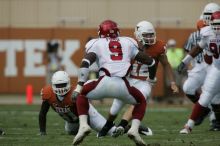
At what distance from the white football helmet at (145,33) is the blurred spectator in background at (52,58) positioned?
10.1m

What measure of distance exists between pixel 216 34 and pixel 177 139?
1.64 m

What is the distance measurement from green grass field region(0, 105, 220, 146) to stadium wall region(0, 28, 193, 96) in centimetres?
538

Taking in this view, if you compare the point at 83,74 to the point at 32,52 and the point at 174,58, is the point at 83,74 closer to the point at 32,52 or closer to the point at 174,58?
the point at 174,58

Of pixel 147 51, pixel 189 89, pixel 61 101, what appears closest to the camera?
pixel 61 101

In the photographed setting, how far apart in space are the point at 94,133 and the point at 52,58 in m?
9.85

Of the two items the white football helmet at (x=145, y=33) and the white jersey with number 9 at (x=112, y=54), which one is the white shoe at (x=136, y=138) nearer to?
the white jersey with number 9 at (x=112, y=54)

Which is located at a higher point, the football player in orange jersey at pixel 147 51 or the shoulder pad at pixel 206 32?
the shoulder pad at pixel 206 32

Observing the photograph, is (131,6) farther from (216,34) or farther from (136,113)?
(136,113)

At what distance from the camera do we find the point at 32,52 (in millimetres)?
21203

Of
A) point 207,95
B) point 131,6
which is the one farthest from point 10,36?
point 207,95

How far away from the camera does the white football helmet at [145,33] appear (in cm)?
1053

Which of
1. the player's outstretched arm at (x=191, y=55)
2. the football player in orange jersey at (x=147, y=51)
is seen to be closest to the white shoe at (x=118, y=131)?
the football player in orange jersey at (x=147, y=51)

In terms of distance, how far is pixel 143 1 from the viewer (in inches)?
853

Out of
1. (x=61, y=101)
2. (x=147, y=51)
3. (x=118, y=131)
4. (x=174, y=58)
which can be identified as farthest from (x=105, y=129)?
(x=174, y=58)
